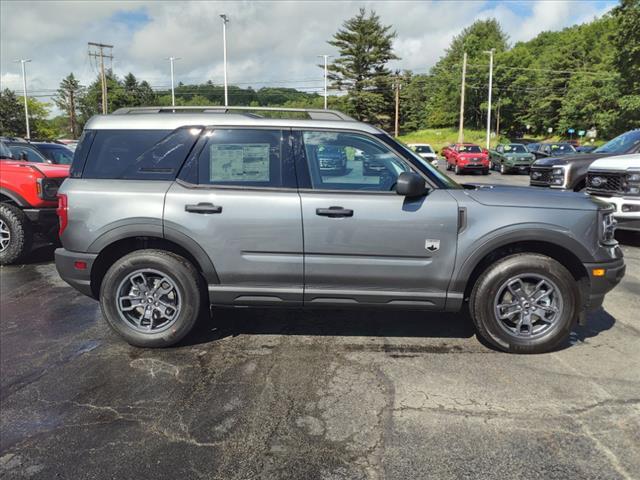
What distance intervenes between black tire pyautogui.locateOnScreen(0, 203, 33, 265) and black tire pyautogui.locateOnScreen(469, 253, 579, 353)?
21.3 feet

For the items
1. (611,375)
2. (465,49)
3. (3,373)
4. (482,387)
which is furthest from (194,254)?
(465,49)

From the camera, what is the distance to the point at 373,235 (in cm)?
392

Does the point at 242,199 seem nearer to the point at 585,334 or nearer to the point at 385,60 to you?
the point at 585,334

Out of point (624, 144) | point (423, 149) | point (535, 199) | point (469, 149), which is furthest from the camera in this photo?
point (423, 149)

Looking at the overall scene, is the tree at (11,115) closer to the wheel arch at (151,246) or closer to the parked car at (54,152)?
the parked car at (54,152)

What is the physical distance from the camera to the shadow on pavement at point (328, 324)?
4.58 meters

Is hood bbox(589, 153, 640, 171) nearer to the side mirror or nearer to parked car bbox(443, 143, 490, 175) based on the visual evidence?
the side mirror

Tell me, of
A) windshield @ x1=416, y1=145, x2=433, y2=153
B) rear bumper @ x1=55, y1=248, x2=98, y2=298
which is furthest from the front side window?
windshield @ x1=416, y1=145, x2=433, y2=153

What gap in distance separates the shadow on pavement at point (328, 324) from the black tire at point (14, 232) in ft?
13.0

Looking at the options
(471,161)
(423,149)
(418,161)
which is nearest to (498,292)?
(418,161)

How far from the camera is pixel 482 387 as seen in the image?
353 centimetres

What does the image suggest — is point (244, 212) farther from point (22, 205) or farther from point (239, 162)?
point (22, 205)

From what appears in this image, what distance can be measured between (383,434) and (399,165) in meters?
2.11

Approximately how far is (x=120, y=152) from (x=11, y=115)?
313 ft
